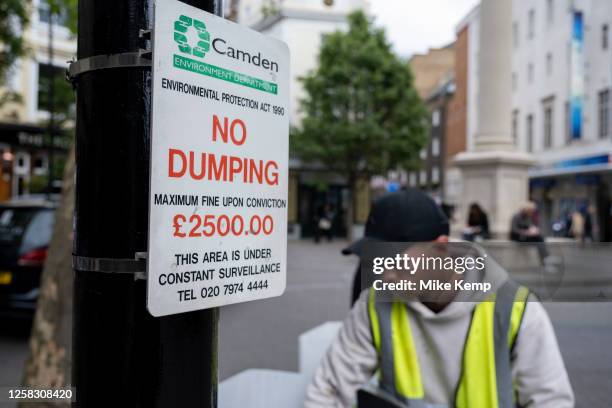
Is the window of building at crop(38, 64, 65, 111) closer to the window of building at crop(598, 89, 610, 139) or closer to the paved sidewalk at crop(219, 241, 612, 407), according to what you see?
the paved sidewalk at crop(219, 241, 612, 407)

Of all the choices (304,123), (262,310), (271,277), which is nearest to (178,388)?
(271,277)

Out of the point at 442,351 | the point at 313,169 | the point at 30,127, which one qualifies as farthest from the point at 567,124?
the point at 442,351

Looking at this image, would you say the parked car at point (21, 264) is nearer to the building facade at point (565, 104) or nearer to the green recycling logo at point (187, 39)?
the green recycling logo at point (187, 39)

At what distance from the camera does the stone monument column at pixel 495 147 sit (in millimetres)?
13484

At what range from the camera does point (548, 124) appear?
32906 mm

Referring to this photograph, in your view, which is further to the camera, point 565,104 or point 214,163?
point 565,104

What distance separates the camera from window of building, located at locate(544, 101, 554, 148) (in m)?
32.4

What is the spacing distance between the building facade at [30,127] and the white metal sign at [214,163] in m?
A: 25.2

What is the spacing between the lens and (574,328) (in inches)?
76.2

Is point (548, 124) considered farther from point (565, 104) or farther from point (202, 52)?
point (202, 52)

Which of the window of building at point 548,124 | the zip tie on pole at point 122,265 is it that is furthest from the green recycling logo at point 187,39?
the window of building at point 548,124

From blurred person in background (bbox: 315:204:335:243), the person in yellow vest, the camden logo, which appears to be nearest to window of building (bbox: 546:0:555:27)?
A: blurred person in background (bbox: 315:204:335:243)

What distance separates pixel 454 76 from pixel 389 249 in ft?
159

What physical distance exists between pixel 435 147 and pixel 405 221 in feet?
181
